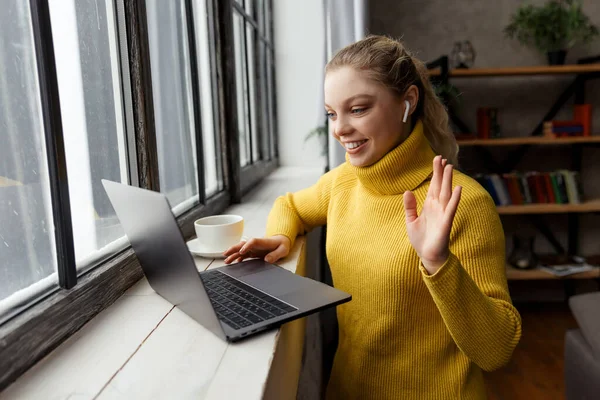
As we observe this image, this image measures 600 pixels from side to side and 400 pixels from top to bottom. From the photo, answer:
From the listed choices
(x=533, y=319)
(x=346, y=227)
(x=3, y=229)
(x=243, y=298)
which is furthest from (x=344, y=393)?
(x=533, y=319)

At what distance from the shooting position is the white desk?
0.56 m

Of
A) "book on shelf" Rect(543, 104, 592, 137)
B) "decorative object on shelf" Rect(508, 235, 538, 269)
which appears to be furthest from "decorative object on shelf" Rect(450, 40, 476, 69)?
"decorative object on shelf" Rect(508, 235, 538, 269)

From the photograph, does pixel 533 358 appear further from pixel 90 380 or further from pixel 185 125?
pixel 90 380

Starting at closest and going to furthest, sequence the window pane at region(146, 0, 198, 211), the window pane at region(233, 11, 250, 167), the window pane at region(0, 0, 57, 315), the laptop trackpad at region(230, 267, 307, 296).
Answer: the window pane at region(0, 0, 57, 315), the laptop trackpad at region(230, 267, 307, 296), the window pane at region(146, 0, 198, 211), the window pane at region(233, 11, 250, 167)

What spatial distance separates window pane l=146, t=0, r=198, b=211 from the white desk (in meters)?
0.59

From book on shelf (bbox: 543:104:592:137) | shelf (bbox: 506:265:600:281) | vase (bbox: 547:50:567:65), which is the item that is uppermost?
vase (bbox: 547:50:567:65)

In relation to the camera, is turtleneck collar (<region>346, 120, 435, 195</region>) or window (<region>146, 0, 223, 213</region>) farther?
window (<region>146, 0, 223, 213</region>)

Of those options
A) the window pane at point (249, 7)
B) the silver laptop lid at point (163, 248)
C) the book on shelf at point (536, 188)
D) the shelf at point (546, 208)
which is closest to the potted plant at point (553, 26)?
the book on shelf at point (536, 188)

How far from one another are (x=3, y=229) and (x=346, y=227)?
696 mm

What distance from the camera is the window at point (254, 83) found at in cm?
236

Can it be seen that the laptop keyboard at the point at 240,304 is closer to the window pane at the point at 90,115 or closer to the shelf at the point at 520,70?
the window pane at the point at 90,115

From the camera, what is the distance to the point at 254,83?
2.66m

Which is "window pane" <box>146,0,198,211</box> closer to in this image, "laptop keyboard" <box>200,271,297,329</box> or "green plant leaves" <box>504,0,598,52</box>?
"laptop keyboard" <box>200,271,297,329</box>

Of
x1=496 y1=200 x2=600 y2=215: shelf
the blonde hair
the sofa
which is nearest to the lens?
the blonde hair
